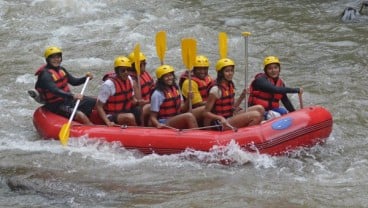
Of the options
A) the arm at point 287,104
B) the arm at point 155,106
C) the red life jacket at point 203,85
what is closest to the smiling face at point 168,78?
the arm at point 155,106

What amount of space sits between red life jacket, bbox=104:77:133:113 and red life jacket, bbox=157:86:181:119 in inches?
19.3

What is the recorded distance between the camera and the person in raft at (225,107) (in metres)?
7.30

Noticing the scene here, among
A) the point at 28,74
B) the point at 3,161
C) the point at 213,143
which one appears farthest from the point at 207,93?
the point at 28,74

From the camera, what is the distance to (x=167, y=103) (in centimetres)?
746

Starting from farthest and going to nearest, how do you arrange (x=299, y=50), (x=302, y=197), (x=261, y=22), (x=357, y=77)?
(x=261, y=22) → (x=299, y=50) → (x=357, y=77) → (x=302, y=197)

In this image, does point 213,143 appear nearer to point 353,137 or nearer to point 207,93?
point 207,93

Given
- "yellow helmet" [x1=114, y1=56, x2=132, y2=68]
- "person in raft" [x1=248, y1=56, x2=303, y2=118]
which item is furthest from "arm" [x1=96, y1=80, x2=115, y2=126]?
"person in raft" [x1=248, y1=56, x2=303, y2=118]

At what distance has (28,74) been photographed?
11219mm

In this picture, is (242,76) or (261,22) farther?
(261,22)

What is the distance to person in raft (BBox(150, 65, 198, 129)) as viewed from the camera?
24.1 feet

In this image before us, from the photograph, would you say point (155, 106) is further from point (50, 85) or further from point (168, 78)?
point (50, 85)

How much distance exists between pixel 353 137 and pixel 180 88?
2233 millimetres

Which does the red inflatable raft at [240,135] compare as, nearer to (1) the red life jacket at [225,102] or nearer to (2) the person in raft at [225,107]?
(2) the person in raft at [225,107]

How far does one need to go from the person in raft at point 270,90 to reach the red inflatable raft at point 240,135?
0.35 m
